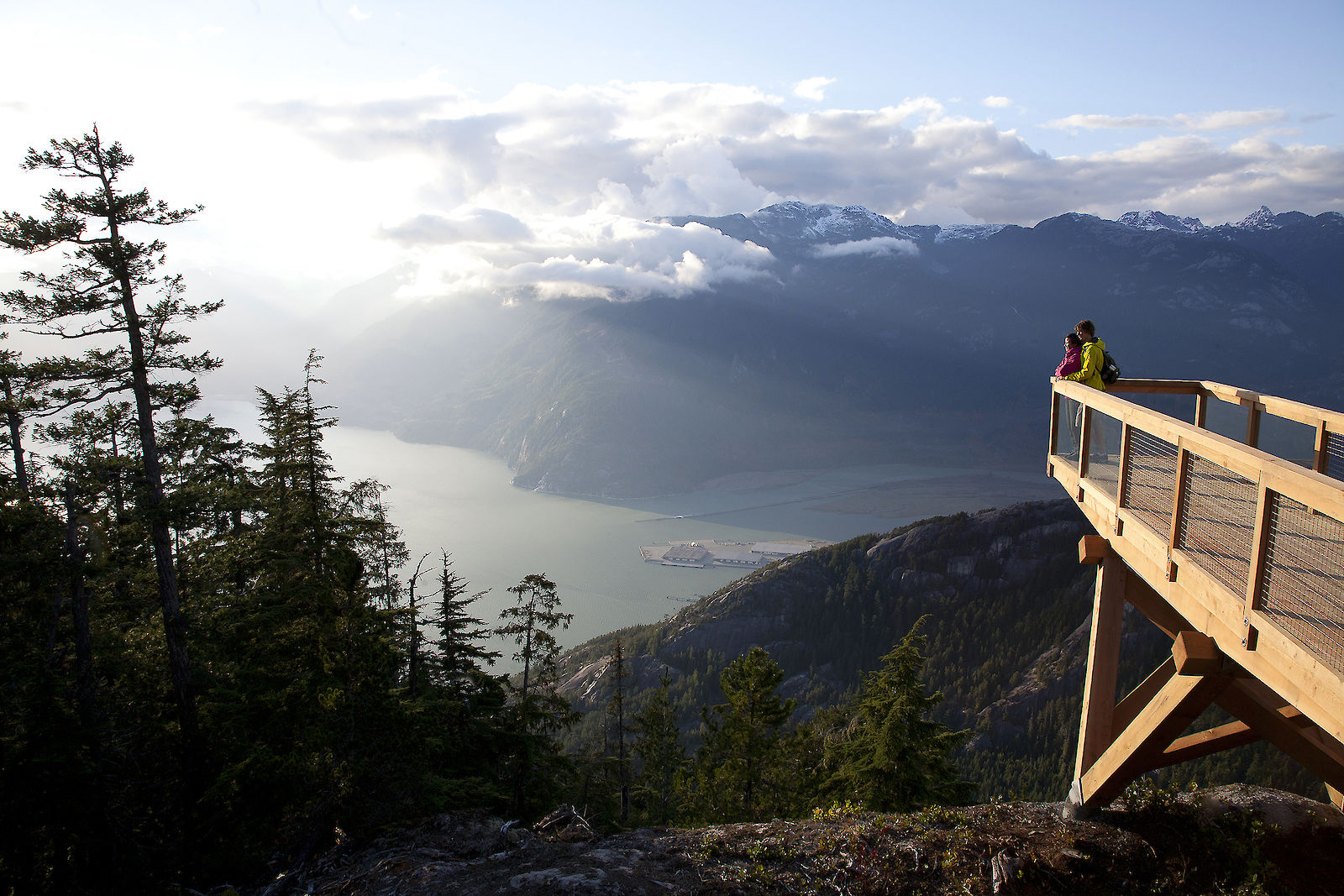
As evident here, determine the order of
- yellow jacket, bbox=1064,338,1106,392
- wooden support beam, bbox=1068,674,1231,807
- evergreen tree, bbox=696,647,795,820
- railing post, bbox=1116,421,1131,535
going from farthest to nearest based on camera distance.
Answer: evergreen tree, bbox=696,647,795,820 → yellow jacket, bbox=1064,338,1106,392 → railing post, bbox=1116,421,1131,535 → wooden support beam, bbox=1068,674,1231,807

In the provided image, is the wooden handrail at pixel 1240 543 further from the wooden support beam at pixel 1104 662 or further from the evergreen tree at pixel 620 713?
the evergreen tree at pixel 620 713

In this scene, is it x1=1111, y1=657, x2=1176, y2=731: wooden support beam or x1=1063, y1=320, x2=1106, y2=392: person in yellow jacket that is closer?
x1=1111, y1=657, x2=1176, y2=731: wooden support beam

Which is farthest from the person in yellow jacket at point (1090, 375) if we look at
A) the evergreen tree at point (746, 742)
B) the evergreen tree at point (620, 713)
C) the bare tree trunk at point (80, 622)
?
the evergreen tree at point (620, 713)

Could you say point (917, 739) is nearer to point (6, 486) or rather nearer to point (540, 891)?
point (540, 891)

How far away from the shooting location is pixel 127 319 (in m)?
10.2

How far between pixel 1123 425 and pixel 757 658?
15.3 meters

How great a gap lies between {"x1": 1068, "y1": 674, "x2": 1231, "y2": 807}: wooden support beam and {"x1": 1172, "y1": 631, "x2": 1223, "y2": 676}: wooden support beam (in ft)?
0.46

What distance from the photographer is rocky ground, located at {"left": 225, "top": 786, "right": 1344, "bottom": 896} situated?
5.07 metres

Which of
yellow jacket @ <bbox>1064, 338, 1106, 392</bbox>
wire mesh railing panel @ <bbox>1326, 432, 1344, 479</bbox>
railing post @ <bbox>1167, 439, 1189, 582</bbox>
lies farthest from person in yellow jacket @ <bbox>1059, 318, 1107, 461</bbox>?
railing post @ <bbox>1167, 439, 1189, 582</bbox>

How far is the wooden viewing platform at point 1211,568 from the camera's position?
3156mm

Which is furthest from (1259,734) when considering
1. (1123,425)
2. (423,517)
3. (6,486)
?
(423,517)

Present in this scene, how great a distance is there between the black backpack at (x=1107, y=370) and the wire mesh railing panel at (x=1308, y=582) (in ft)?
9.64

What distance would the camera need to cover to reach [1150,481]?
5504mm

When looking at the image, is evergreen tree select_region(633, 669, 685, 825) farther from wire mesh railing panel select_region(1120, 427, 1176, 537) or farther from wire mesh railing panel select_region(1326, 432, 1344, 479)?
wire mesh railing panel select_region(1326, 432, 1344, 479)
